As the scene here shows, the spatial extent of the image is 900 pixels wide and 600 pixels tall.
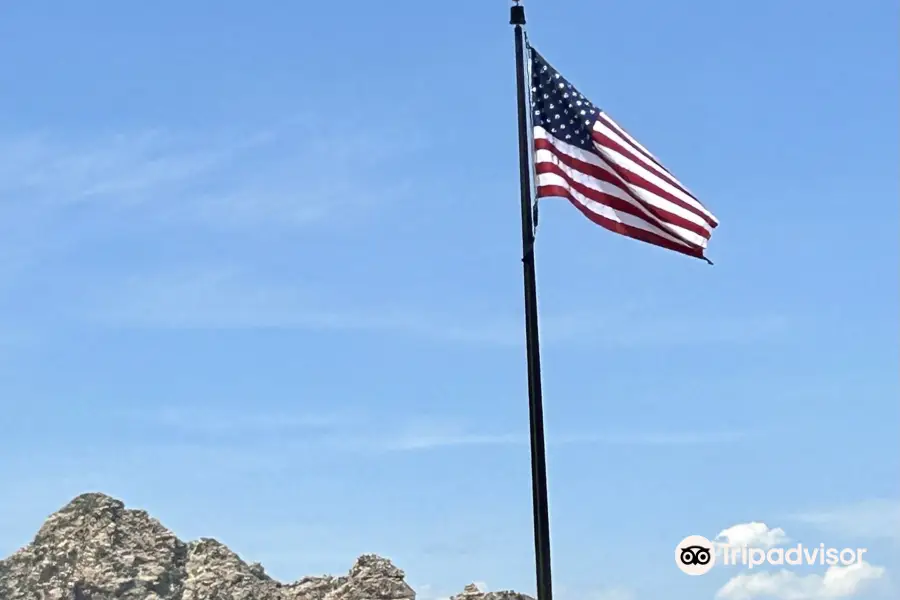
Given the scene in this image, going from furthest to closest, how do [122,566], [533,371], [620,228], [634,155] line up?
1. [122,566]
2. [634,155]
3. [620,228]
4. [533,371]

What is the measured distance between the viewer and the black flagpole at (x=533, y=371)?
46.1ft

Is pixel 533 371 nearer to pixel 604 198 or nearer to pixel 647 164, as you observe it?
pixel 604 198

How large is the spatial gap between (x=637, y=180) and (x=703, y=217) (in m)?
0.93

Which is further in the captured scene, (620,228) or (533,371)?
(620,228)

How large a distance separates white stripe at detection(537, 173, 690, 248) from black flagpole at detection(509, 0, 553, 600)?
241 mm

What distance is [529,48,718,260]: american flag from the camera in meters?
15.2

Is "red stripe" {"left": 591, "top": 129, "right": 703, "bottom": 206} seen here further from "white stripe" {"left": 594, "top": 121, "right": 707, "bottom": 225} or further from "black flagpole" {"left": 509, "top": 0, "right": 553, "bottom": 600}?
"black flagpole" {"left": 509, "top": 0, "right": 553, "bottom": 600}

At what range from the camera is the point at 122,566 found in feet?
363

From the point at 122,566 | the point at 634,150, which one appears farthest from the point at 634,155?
the point at 122,566

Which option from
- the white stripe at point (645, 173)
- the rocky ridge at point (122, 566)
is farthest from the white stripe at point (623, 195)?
the rocky ridge at point (122, 566)

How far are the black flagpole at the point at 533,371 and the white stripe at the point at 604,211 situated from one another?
0.79 feet

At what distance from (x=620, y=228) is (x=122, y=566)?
102 meters

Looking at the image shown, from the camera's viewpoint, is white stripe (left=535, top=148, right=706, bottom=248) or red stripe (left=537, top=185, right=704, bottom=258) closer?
red stripe (left=537, top=185, right=704, bottom=258)

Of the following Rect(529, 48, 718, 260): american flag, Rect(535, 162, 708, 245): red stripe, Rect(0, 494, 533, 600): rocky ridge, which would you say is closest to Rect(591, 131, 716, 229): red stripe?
Rect(529, 48, 718, 260): american flag
